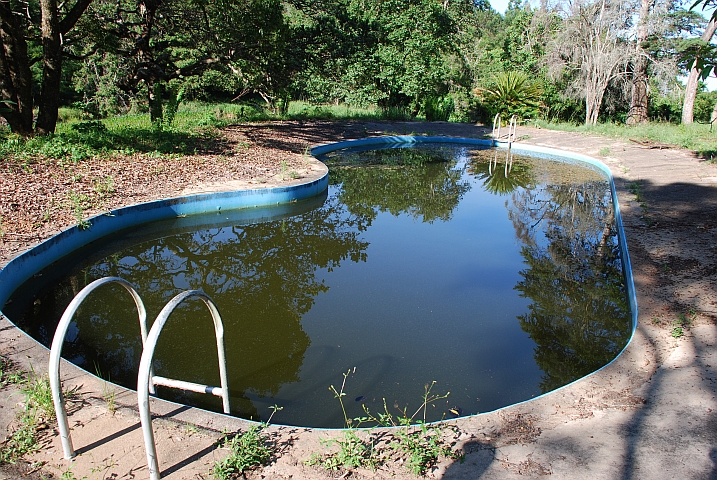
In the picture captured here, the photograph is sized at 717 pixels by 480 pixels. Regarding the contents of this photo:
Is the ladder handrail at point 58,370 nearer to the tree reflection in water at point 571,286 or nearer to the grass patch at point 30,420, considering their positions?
the grass patch at point 30,420

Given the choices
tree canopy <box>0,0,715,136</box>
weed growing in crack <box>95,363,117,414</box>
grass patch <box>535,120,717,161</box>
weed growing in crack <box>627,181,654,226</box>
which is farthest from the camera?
grass patch <box>535,120,717,161</box>

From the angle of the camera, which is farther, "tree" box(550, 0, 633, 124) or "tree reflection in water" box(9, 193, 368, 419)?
"tree" box(550, 0, 633, 124)

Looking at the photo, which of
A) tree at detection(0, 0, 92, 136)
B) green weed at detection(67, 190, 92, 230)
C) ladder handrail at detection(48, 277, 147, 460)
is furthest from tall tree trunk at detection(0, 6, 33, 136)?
ladder handrail at detection(48, 277, 147, 460)

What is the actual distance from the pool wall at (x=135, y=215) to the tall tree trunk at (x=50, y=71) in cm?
332

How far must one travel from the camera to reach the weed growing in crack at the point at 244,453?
2.19 meters

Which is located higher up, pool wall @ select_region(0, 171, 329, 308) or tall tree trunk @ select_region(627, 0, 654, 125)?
tall tree trunk @ select_region(627, 0, 654, 125)

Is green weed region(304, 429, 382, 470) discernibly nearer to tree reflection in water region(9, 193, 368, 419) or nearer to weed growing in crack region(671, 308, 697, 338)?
tree reflection in water region(9, 193, 368, 419)

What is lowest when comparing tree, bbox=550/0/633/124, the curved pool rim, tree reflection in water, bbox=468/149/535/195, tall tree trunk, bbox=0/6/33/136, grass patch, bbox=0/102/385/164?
the curved pool rim

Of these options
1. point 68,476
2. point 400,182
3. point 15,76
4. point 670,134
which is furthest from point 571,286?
point 670,134

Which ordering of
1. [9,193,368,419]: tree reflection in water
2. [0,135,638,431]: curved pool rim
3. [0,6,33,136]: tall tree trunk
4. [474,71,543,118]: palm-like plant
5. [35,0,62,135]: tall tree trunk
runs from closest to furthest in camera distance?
[9,193,368,419]: tree reflection in water
[0,135,638,431]: curved pool rim
[0,6,33,136]: tall tree trunk
[35,0,62,135]: tall tree trunk
[474,71,543,118]: palm-like plant

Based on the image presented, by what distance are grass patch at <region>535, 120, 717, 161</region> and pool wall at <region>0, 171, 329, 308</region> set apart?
8516 mm

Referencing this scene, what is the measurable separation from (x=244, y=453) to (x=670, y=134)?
1438cm

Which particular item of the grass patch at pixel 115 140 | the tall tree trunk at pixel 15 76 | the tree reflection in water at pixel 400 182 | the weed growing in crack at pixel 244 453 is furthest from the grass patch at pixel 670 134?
the tall tree trunk at pixel 15 76

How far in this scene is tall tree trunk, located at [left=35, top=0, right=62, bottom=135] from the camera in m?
8.10
